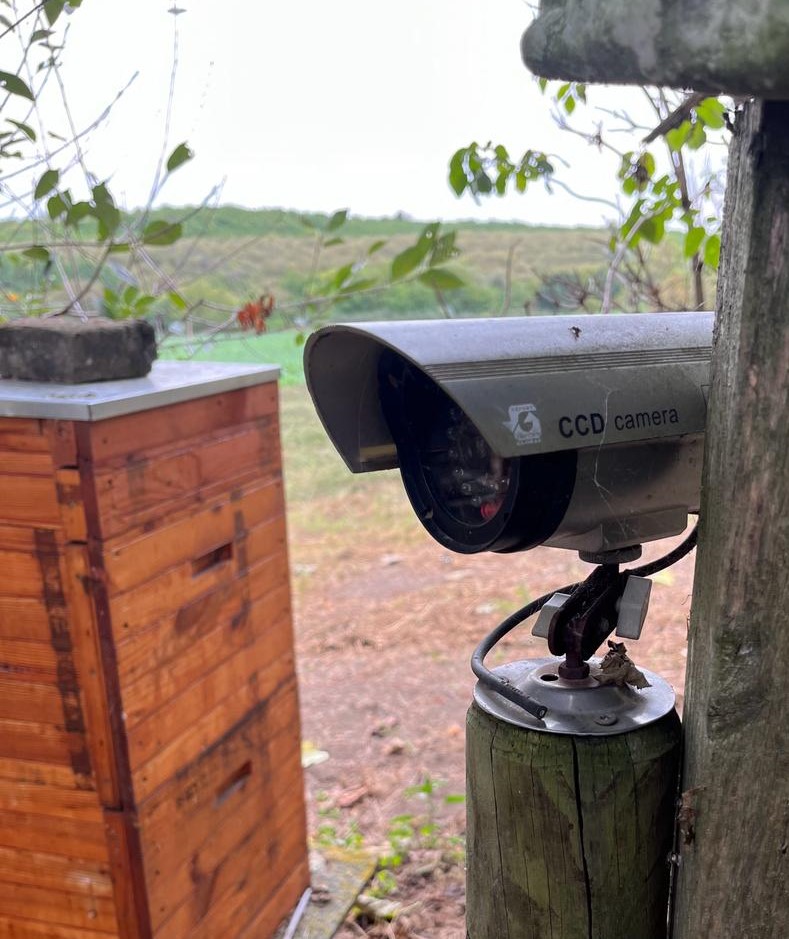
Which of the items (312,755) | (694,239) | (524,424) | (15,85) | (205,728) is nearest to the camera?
(524,424)

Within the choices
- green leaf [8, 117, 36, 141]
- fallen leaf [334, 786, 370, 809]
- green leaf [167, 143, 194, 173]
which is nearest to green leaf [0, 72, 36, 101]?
green leaf [8, 117, 36, 141]

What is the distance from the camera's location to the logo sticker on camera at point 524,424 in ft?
2.88

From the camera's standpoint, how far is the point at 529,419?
2.93ft

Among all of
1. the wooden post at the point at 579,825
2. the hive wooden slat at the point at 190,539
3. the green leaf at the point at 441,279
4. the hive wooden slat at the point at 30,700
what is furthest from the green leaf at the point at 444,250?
the wooden post at the point at 579,825

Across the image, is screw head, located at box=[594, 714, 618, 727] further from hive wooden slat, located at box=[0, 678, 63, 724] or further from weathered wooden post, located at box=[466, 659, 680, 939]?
hive wooden slat, located at box=[0, 678, 63, 724]

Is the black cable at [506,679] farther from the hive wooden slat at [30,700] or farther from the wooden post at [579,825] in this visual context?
the hive wooden slat at [30,700]

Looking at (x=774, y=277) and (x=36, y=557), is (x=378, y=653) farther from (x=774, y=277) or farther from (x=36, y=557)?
(x=774, y=277)

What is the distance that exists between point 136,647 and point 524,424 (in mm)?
1380

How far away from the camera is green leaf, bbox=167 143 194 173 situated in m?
2.09

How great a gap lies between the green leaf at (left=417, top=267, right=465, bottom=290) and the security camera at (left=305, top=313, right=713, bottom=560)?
1330 mm

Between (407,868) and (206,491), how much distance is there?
1.58 m

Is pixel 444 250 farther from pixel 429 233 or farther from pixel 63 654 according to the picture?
pixel 63 654

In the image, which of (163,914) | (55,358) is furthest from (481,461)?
(163,914)

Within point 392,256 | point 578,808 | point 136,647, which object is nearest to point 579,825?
point 578,808
